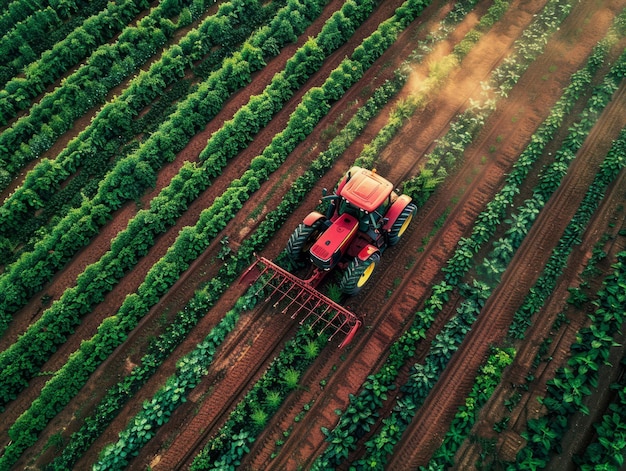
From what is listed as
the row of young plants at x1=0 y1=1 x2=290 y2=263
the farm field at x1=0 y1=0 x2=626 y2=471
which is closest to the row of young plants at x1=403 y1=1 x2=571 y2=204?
the farm field at x1=0 y1=0 x2=626 y2=471

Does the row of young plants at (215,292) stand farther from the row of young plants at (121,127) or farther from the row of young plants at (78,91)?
the row of young plants at (78,91)

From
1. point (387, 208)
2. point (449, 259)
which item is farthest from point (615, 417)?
point (387, 208)

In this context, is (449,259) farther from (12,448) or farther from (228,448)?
(12,448)

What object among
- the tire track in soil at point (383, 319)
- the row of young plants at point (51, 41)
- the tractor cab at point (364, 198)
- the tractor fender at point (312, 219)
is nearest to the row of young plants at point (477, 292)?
the tire track in soil at point (383, 319)

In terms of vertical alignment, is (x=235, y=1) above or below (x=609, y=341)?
above

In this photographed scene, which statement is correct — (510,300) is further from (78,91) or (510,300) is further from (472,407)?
(78,91)

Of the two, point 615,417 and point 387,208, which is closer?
point 615,417

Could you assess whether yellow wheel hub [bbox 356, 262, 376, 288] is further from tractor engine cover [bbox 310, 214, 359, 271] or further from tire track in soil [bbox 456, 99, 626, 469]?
tire track in soil [bbox 456, 99, 626, 469]
